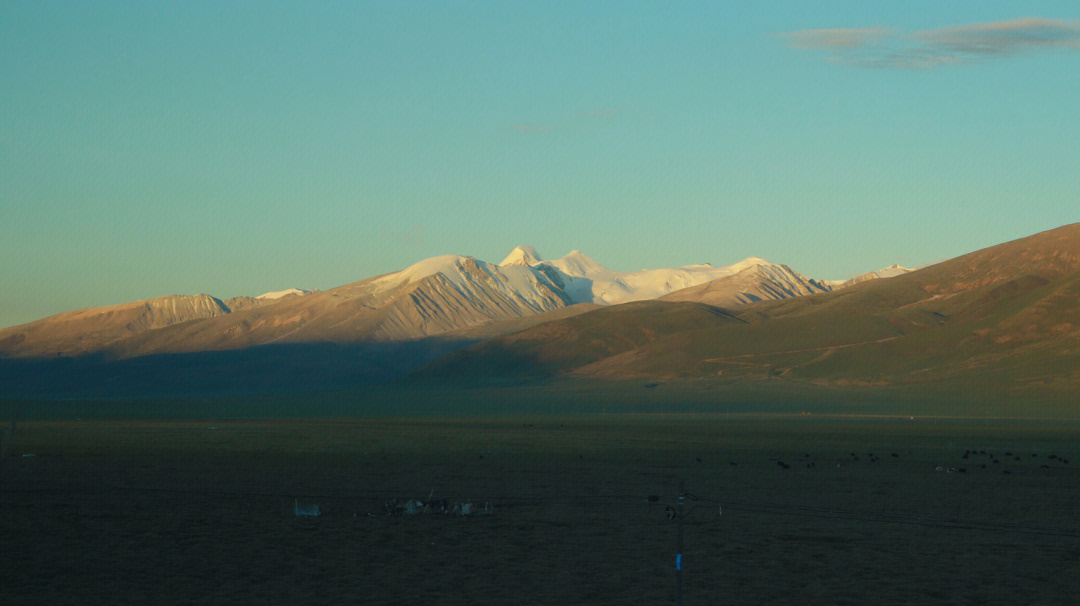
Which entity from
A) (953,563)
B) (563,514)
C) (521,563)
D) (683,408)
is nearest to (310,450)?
(563,514)

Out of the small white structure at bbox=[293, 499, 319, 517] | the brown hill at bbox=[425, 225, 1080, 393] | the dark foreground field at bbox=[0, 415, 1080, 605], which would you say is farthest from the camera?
the brown hill at bbox=[425, 225, 1080, 393]

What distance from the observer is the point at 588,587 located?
21.8 m

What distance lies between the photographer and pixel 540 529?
28.4 meters

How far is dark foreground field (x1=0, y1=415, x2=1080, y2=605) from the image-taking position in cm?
2166

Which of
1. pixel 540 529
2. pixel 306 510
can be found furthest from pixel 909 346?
pixel 306 510

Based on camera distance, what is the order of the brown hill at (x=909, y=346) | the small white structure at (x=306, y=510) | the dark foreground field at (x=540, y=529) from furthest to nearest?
the brown hill at (x=909, y=346), the small white structure at (x=306, y=510), the dark foreground field at (x=540, y=529)

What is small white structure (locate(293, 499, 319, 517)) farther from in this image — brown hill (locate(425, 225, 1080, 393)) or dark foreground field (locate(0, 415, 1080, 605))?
brown hill (locate(425, 225, 1080, 393))

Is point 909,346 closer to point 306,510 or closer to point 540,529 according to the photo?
point 540,529

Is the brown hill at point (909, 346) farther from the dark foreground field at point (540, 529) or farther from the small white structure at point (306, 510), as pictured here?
the small white structure at point (306, 510)

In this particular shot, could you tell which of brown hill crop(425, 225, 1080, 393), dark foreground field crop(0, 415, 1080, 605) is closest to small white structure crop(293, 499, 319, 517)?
dark foreground field crop(0, 415, 1080, 605)

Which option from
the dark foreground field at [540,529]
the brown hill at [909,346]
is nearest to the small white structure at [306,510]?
the dark foreground field at [540,529]

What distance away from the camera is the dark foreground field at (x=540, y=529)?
21.7m

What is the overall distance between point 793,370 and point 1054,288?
42919 mm

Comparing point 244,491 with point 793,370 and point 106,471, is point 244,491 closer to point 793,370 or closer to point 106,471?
point 106,471
